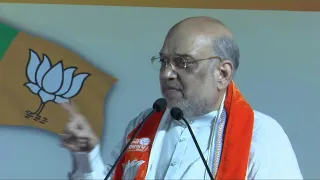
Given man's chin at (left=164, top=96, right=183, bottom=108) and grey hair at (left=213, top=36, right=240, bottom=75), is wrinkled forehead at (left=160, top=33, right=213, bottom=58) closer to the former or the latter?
grey hair at (left=213, top=36, right=240, bottom=75)

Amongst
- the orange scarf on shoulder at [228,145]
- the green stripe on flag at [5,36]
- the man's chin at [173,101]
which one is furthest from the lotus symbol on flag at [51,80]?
the man's chin at [173,101]

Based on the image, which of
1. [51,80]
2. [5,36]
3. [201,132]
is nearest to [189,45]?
[201,132]

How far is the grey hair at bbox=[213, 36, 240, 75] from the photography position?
1.41 m

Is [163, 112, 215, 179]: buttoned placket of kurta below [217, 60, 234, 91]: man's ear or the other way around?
below

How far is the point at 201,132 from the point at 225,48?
0.86 ft

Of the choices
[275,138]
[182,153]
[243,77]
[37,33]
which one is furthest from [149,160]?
[37,33]

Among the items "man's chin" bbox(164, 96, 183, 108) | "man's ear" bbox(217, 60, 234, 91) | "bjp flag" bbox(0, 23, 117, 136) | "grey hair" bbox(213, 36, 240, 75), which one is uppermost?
"grey hair" bbox(213, 36, 240, 75)

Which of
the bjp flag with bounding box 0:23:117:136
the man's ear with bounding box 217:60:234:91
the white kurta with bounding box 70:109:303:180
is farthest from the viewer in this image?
the bjp flag with bounding box 0:23:117:136

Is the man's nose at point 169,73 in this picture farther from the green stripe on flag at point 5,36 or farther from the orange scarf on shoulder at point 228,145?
the green stripe on flag at point 5,36

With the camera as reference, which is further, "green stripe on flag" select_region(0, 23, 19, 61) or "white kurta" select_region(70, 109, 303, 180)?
"green stripe on flag" select_region(0, 23, 19, 61)

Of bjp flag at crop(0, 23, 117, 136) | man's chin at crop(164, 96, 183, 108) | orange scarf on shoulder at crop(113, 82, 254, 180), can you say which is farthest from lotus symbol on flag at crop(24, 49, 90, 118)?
man's chin at crop(164, 96, 183, 108)

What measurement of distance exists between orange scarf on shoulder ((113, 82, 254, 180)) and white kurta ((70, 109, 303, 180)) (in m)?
0.02

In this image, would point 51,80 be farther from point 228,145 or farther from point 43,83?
point 228,145

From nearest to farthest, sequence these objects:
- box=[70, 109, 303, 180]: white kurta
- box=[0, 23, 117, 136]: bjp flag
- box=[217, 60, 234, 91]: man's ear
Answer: box=[70, 109, 303, 180]: white kurta
box=[217, 60, 234, 91]: man's ear
box=[0, 23, 117, 136]: bjp flag
